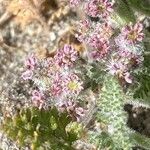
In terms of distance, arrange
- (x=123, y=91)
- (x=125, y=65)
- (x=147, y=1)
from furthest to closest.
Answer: (x=147, y=1)
(x=123, y=91)
(x=125, y=65)

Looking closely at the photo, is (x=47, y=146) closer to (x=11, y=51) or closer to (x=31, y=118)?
(x=31, y=118)

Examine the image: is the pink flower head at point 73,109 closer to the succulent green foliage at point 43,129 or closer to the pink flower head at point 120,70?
the succulent green foliage at point 43,129

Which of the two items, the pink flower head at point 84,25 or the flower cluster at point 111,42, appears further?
the pink flower head at point 84,25

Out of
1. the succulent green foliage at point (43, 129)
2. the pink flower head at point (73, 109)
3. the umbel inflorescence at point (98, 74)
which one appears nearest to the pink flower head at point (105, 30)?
the umbel inflorescence at point (98, 74)

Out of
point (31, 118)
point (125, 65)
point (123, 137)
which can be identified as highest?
point (125, 65)

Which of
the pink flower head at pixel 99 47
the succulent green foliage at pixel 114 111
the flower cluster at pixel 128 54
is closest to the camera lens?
the flower cluster at pixel 128 54

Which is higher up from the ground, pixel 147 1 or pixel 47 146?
pixel 147 1

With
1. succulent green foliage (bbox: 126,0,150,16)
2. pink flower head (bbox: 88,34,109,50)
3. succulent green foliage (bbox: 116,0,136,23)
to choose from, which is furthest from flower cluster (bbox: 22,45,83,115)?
succulent green foliage (bbox: 126,0,150,16)

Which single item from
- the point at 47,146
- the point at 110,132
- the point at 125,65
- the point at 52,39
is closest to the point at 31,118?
the point at 47,146
